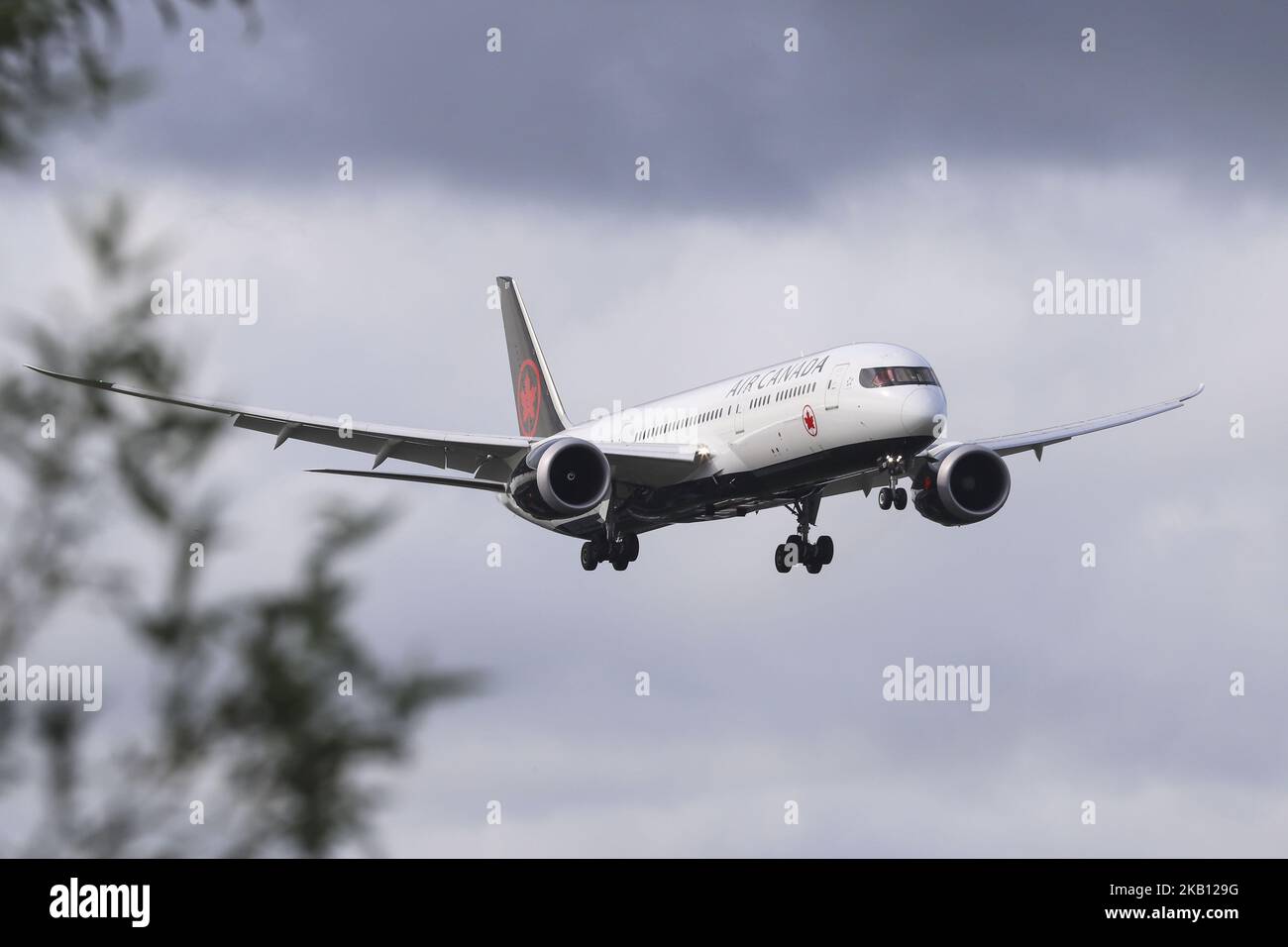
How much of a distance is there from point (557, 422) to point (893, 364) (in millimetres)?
22743

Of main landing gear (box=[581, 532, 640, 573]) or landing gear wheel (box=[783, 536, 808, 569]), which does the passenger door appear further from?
main landing gear (box=[581, 532, 640, 573])

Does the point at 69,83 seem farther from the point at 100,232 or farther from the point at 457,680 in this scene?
the point at 457,680

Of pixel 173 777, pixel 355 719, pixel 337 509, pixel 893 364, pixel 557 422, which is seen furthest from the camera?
pixel 557 422

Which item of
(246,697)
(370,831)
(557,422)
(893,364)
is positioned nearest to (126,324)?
(246,697)

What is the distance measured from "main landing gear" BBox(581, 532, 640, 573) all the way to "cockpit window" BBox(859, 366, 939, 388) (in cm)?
998

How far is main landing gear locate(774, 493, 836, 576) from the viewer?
43031 mm

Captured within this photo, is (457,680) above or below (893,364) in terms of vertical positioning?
below

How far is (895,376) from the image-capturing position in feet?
123

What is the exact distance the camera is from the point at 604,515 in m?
44.8

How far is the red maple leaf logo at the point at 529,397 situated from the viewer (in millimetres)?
60644

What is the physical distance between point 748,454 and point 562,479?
14.5 feet

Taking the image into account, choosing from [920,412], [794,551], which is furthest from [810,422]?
[794,551]

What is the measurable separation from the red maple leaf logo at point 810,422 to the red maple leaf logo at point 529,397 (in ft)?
73.6

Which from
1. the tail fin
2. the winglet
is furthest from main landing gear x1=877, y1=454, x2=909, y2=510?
the winglet
